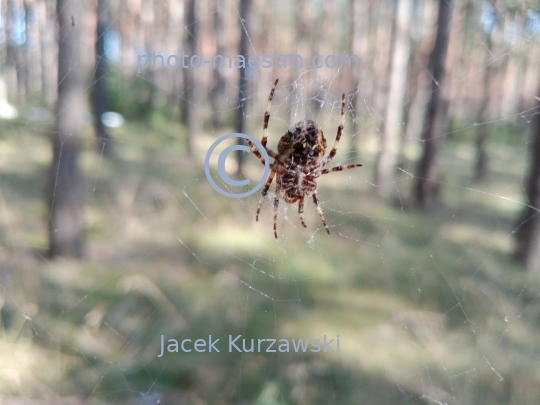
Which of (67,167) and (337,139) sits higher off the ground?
(337,139)

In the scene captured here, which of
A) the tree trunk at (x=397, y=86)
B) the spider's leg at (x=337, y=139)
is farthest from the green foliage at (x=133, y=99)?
the spider's leg at (x=337, y=139)

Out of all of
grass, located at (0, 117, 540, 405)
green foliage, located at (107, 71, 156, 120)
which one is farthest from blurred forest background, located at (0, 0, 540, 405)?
green foliage, located at (107, 71, 156, 120)

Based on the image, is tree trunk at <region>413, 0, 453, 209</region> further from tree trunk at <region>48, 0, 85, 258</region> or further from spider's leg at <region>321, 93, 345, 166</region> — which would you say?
tree trunk at <region>48, 0, 85, 258</region>

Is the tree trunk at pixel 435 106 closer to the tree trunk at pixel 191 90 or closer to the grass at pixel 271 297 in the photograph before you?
the grass at pixel 271 297

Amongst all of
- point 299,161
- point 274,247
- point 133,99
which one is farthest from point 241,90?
point 133,99

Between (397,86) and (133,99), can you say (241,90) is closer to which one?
(397,86)

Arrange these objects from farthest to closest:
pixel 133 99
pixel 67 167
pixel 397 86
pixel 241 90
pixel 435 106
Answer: pixel 133 99, pixel 397 86, pixel 435 106, pixel 67 167, pixel 241 90
